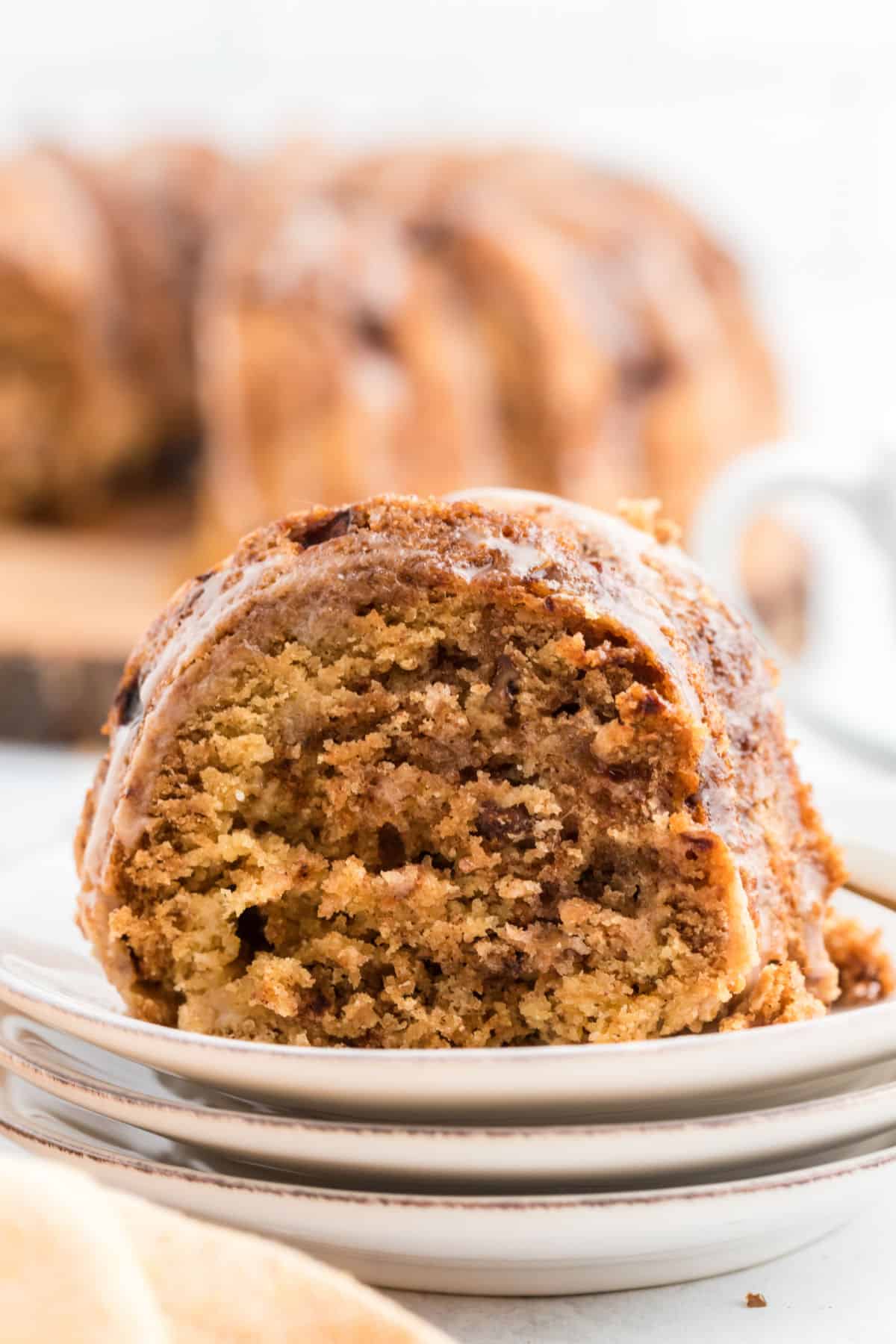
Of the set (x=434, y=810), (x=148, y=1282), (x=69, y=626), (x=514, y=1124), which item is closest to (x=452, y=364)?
(x=69, y=626)

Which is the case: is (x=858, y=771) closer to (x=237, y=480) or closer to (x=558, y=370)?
(x=558, y=370)

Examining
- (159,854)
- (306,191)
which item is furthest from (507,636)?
(306,191)

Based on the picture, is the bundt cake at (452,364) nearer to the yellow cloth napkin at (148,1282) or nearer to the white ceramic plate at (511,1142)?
the white ceramic plate at (511,1142)

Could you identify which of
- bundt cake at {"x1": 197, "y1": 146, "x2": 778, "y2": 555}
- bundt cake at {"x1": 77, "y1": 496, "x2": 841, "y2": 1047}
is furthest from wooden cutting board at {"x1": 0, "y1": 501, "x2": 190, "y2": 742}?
bundt cake at {"x1": 77, "y1": 496, "x2": 841, "y2": 1047}

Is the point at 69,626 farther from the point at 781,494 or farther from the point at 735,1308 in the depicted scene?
the point at 735,1308

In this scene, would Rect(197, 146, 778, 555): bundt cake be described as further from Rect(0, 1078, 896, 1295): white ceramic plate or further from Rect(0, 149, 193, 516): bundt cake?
Rect(0, 1078, 896, 1295): white ceramic plate

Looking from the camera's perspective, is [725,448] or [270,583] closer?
[270,583]
